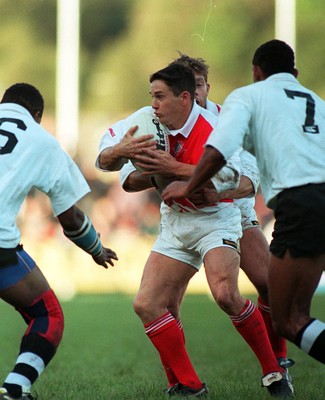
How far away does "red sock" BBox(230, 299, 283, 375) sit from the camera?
714 cm

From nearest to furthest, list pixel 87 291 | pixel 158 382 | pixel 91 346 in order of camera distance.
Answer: pixel 158 382, pixel 91 346, pixel 87 291

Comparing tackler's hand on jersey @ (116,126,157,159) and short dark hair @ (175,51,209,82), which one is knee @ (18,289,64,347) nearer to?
tackler's hand on jersey @ (116,126,157,159)

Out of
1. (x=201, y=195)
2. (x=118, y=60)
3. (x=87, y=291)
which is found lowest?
(x=87, y=291)

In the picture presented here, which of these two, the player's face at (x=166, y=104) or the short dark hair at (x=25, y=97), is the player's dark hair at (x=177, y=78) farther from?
the short dark hair at (x=25, y=97)

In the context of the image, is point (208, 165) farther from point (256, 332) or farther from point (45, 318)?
point (256, 332)

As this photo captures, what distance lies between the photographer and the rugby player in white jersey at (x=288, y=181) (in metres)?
5.69

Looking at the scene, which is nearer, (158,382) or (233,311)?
(233,311)

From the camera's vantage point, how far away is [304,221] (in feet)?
18.7

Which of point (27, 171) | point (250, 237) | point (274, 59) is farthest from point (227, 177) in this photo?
point (27, 171)

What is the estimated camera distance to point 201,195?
691 centimetres

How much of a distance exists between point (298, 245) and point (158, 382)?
2.76m

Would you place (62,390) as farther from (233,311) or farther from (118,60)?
(118,60)

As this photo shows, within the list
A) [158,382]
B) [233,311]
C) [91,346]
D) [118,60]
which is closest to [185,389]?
[233,311]

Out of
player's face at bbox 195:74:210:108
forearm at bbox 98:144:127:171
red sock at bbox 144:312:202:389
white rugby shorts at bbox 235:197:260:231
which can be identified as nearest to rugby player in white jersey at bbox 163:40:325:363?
forearm at bbox 98:144:127:171
